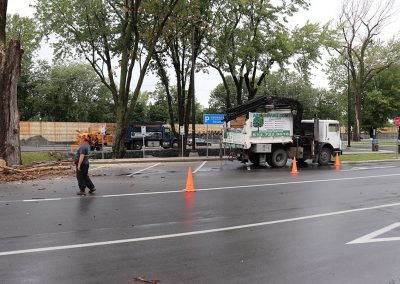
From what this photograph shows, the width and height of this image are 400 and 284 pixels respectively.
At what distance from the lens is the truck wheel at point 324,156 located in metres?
22.7

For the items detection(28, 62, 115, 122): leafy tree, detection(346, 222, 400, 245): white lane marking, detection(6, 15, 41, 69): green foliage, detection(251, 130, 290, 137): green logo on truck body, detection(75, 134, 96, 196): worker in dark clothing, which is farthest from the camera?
detection(28, 62, 115, 122): leafy tree

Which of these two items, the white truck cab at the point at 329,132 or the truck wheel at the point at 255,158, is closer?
the truck wheel at the point at 255,158

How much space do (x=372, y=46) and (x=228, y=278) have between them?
6379 centimetres

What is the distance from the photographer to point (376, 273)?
518 cm

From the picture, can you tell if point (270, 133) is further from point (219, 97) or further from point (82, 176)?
point (219, 97)

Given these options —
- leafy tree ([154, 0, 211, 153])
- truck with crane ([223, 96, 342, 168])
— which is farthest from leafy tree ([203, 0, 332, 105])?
truck with crane ([223, 96, 342, 168])

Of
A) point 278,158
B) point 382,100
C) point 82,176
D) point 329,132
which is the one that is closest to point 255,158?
point 278,158

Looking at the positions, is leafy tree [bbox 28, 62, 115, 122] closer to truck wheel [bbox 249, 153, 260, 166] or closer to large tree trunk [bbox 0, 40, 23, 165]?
large tree trunk [bbox 0, 40, 23, 165]

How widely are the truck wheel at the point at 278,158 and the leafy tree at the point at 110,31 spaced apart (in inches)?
430

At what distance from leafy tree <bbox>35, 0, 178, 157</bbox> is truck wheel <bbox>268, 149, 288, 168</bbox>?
1091cm

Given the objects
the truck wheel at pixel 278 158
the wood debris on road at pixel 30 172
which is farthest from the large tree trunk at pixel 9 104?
the truck wheel at pixel 278 158

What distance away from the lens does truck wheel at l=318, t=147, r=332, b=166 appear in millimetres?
22688

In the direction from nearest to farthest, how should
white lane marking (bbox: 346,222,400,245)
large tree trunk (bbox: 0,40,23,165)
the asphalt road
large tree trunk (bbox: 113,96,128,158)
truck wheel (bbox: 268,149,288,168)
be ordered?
1. the asphalt road
2. white lane marking (bbox: 346,222,400,245)
3. large tree trunk (bbox: 0,40,23,165)
4. truck wheel (bbox: 268,149,288,168)
5. large tree trunk (bbox: 113,96,128,158)

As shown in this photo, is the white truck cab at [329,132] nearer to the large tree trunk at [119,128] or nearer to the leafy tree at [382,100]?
the large tree trunk at [119,128]
